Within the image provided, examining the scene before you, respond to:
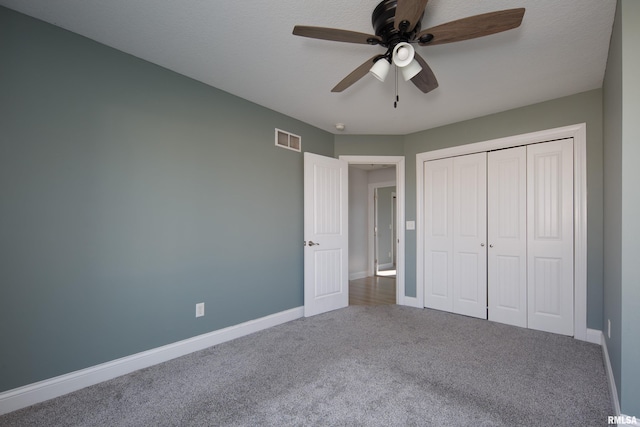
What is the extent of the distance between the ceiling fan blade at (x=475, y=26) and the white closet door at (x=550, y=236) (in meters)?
2.19

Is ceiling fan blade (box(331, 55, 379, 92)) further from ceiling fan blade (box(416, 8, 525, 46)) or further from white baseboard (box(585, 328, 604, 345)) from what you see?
white baseboard (box(585, 328, 604, 345))

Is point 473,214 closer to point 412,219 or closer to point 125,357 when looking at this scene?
point 412,219

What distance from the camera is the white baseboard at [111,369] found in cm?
185

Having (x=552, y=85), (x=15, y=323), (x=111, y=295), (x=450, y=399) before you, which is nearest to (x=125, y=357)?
(x=111, y=295)

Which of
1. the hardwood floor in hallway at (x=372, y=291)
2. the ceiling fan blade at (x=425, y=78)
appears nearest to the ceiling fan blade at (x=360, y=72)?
the ceiling fan blade at (x=425, y=78)

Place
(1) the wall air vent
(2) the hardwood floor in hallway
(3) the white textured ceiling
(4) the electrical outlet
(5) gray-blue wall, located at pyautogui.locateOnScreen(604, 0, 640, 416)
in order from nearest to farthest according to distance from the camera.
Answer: (5) gray-blue wall, located at pyautogui.locateOnScreen(604, 0, 640, 416) → (3) the white textured ceiling → (4) the electrical outlet → (1) the wall air vent → (2) the hardwood floor in hallway

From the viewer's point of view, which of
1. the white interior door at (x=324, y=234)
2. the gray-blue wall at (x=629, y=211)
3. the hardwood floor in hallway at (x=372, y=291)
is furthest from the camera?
the hardwood floor in hallway at (x=372, y=291)

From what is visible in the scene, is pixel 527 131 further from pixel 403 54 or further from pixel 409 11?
pixel 409 11

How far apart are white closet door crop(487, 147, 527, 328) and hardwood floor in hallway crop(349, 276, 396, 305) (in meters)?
1.43

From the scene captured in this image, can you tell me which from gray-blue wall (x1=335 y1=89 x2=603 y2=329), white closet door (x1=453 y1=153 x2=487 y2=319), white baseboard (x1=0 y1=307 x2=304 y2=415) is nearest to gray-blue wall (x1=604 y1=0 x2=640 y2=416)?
gray-blue wall (x1=335 y1=89 x2=603 y2=329)

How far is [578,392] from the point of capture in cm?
202

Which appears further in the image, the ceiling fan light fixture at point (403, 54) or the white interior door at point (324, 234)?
the white interior door at point (324, 234)

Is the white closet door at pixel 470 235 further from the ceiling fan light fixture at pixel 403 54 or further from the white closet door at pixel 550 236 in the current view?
the ceiling fan light fixture at pixel 403 54

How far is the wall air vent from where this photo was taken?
356 centimetres
